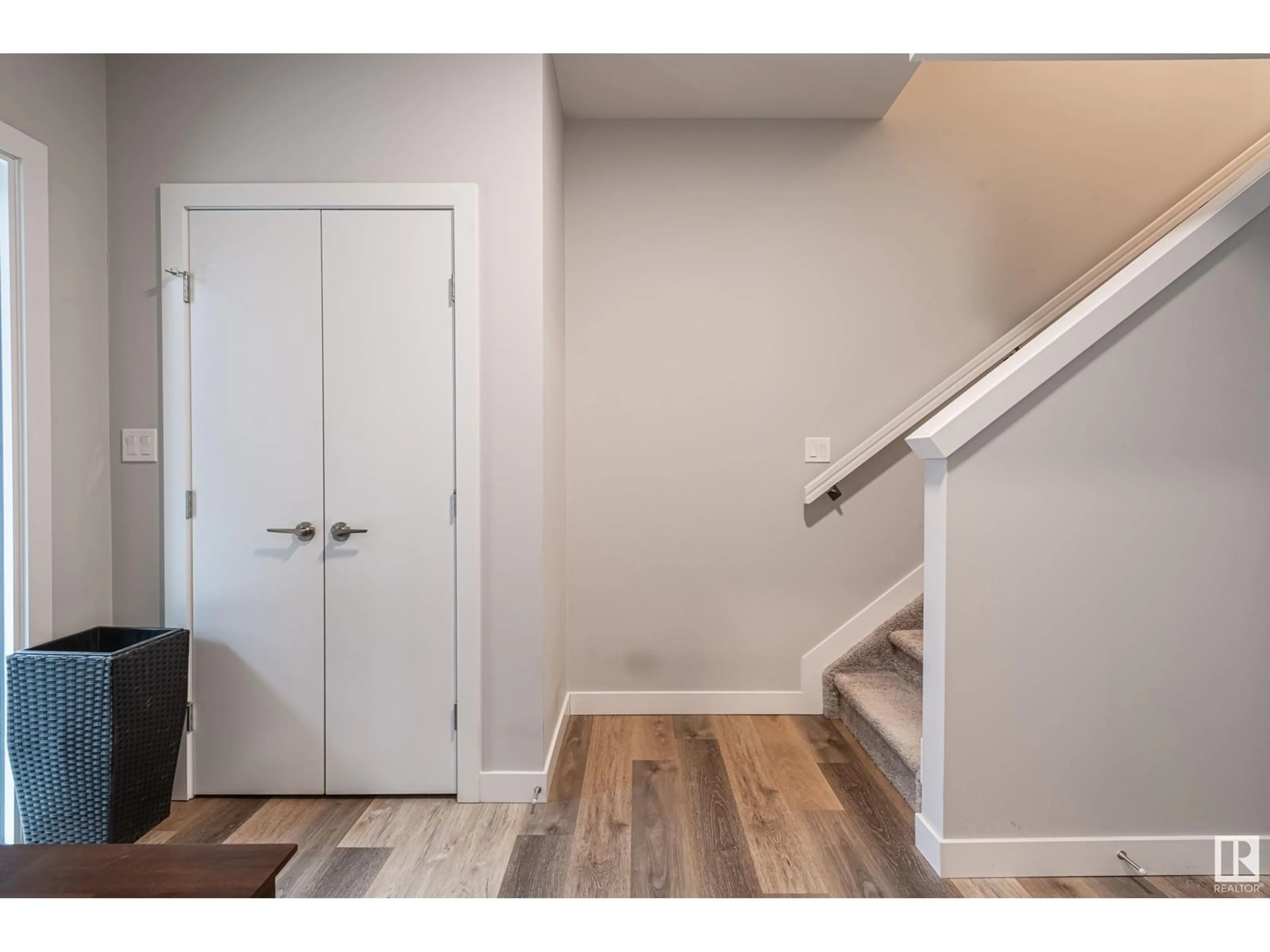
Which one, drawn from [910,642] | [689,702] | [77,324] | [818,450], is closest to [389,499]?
[77,324]

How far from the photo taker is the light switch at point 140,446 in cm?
246

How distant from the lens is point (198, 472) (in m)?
2.46

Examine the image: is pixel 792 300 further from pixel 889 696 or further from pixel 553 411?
pixel 889 696

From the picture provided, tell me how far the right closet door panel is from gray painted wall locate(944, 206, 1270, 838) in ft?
4.97

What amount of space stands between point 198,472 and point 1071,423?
2535mm

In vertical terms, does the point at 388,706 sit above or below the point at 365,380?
below

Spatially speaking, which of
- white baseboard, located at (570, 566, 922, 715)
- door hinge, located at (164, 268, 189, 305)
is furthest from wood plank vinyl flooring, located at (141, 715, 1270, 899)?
door hinge, located at (164, 268, 189, 305)

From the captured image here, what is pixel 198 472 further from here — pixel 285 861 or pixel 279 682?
pixel 285 861

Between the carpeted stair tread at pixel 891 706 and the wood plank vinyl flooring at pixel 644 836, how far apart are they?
0.16m

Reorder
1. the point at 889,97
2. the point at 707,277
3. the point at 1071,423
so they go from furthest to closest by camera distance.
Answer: the point at 707,277
the point at 889,97
the point at 1071,423

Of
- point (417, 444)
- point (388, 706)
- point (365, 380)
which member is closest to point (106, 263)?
point (365, 380)

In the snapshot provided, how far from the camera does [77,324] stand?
7.64 ft

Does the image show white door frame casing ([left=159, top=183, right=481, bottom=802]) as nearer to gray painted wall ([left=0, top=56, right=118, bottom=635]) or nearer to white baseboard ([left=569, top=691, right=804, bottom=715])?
gray painted wall ([left=0, top=56, right=118, bottom=635])

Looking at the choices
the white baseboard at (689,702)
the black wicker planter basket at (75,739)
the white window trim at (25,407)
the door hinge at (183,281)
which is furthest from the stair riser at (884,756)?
the door hinge at (183,281)
